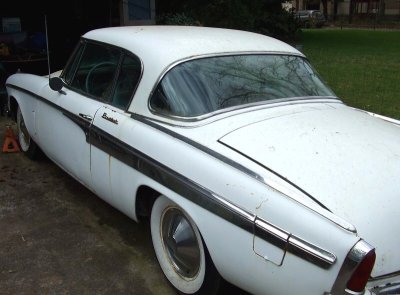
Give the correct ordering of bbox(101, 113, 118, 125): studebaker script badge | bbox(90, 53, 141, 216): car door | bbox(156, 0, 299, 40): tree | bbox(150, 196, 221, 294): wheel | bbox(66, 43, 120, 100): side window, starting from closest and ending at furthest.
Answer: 1. bbox(150, 196, 221, 294): wheel
2. bbox(90, 53, 141, 216): car door
3. bbox(101, 113, 118, 125): studebaker script badge
4. bbox(66, 43, 120, 100): side window
5. bbox(156, 0, 299, 40): tree

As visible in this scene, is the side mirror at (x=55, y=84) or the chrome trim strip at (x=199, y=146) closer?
the chrome trim strip at (x=199, y=146)

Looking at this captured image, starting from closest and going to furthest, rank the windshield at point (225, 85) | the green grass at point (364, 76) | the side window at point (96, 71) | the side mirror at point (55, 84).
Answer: the windshield at point (225, 85)
the side window at point (96, 71)
the side mirror at point (55, 84)
the green grass at point (364, 76)

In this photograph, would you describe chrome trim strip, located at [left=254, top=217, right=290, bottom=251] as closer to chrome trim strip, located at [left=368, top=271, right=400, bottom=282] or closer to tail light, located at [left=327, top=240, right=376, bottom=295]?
tail light, located at [left=327, top=240, right=376, bottom=295]

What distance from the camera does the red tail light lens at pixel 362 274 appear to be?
78.9 inches

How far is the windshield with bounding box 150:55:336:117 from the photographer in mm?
3127

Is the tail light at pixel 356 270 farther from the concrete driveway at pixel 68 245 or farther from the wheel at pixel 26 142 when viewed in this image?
the wheel at pixel 26 142

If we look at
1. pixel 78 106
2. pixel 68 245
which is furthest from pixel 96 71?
pixel 68 245

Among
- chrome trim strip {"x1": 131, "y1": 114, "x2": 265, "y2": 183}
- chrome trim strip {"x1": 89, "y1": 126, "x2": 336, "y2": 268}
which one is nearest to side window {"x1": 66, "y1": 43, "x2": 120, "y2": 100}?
chrome trim strip {"x1": 89, "y1": 126, "x2": 336, "y2": 268}

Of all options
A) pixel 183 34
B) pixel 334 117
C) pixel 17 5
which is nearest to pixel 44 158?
pixel 183 34

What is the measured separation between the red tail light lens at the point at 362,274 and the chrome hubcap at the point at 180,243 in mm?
975

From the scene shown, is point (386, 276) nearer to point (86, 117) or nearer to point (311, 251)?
point (311, 251)

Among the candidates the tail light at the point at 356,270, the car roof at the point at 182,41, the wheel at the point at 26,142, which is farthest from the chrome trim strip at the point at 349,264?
the wheel at the point at 26,142

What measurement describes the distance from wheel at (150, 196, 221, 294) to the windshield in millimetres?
632

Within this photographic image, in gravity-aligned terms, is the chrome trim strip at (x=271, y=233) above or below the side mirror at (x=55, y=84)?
below
